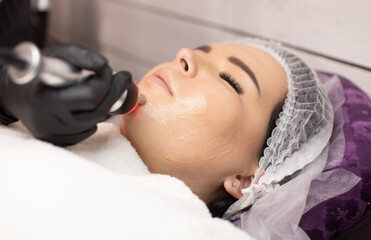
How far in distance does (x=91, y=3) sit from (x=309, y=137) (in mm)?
1728

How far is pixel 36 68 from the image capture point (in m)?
0.51

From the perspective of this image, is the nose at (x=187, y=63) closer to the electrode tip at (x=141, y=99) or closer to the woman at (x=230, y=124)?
the woman at (x=230, y=124)

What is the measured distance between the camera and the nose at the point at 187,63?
89cm

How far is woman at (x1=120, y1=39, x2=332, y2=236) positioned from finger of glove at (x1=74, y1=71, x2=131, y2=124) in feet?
0.52

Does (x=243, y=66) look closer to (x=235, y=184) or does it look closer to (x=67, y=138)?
(x=235, y=184)

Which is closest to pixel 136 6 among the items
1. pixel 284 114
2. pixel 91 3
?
pixel 91 3

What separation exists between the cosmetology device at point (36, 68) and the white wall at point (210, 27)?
36.3 inches

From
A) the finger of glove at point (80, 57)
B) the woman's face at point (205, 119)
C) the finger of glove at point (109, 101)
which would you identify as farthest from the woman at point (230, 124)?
the finger of glove at point (80, 57)

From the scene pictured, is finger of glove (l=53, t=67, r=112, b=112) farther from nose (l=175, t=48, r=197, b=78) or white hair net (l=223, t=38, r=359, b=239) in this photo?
white hair net (l=223, t=38, r=359, b=239)

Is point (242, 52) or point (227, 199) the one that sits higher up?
point (242, 52)

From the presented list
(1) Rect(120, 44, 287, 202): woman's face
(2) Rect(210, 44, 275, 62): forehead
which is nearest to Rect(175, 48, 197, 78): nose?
(1) Rect(120, 44, 287, 202): woman's face

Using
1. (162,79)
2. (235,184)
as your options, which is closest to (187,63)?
(162,79)

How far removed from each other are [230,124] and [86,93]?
387 millimetres

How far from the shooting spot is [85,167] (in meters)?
0.71
